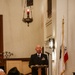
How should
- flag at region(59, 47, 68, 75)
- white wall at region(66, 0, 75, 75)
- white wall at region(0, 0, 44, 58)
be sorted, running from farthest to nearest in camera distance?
white wall at region(0, 0, 44, 58) → white wall at region(66, 0, 75, 75) → flag at region(59, 47, 68, 75)

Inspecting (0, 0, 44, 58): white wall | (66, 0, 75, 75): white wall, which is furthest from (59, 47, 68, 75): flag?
(0, 0, 44, 58): white wall

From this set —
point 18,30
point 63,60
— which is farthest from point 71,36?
point 18,30

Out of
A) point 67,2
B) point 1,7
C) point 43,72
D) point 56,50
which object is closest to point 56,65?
point 56,50

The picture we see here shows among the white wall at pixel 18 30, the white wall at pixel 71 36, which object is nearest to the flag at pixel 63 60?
the white wall at pixel 71 36

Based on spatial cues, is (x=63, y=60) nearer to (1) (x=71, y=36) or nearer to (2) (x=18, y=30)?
(1) (x=71, y=36)

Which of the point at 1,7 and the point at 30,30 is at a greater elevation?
the point at 1,7

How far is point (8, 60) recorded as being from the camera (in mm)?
11195

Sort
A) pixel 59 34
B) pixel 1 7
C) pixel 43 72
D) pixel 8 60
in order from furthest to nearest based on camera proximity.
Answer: pixel 1 7, pixel 8 60, pixel 59 34, pixel 43 72

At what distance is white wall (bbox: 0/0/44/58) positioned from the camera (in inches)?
495

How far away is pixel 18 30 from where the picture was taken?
496 inches

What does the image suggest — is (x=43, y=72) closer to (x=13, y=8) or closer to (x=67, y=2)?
(x=67, y=2)

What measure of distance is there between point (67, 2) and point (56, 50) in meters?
1.62

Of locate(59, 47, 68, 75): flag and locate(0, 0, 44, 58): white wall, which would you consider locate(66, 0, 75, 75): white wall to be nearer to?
locate(59, 47, 68, 75): flag

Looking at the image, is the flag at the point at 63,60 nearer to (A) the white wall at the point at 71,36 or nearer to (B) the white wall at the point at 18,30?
(A) the white wall at the point at 71,36
